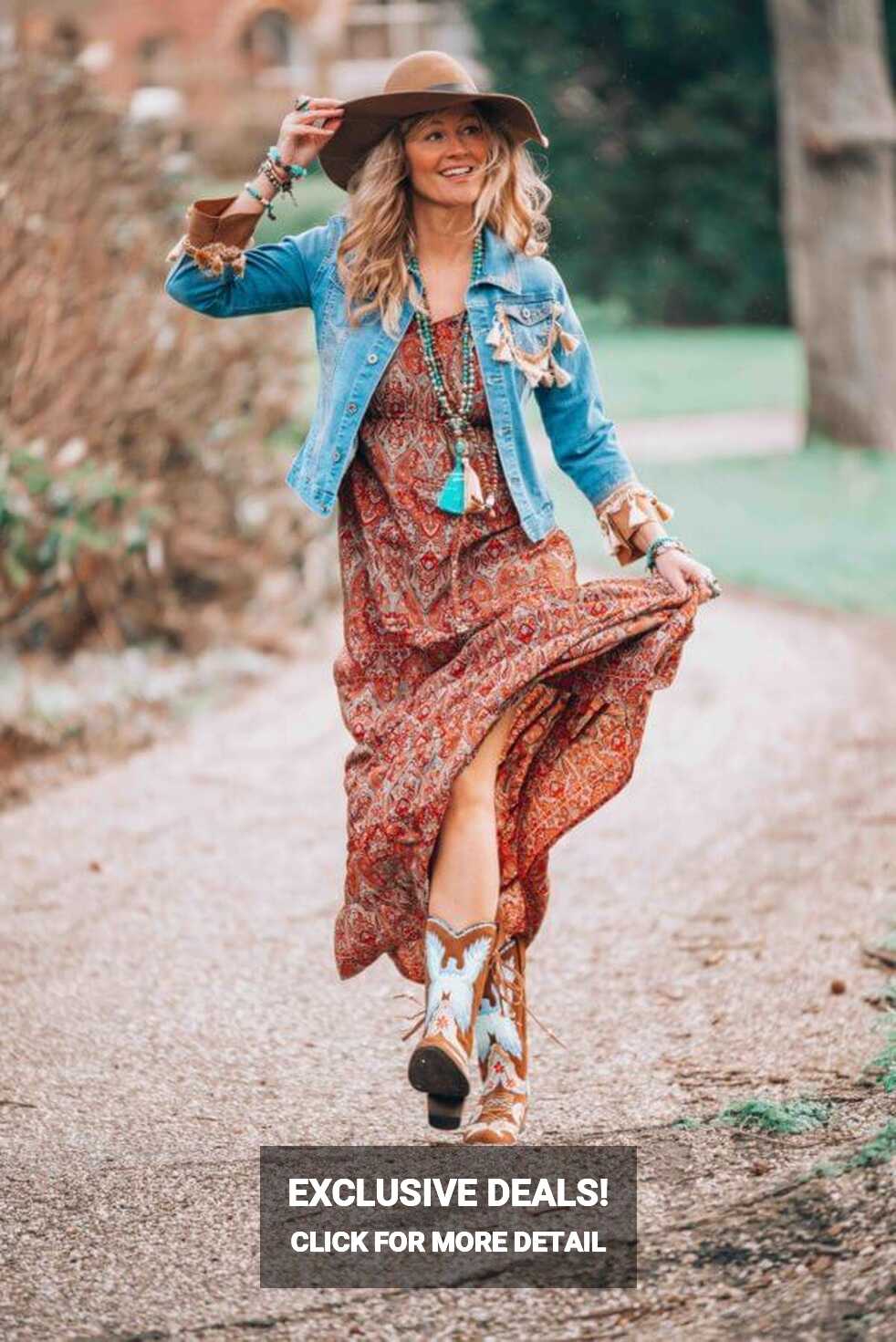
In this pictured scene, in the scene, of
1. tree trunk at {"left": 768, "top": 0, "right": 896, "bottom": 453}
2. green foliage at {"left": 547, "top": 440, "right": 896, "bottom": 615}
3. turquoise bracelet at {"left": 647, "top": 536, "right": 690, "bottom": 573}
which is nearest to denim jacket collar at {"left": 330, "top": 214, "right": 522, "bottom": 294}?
turquoise bracelet at {"left": 647, "top": 536, "right": 690, "bottom": 573}

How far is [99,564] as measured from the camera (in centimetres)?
827

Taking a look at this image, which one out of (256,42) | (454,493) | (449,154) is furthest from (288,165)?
(256,42)

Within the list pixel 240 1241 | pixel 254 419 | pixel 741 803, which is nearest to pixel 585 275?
pixel 254 419

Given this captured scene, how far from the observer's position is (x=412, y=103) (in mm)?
3861

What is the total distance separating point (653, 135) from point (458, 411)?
19.3 meters

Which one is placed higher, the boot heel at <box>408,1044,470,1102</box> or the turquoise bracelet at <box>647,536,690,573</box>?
the turquoise bracelet at <box>647,536,690,573</box>

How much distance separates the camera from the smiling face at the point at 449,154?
3.91 m

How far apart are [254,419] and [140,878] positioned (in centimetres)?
345

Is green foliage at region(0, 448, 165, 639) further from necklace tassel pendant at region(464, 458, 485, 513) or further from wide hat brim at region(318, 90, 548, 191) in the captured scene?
necklace tassel pendant at region(464, 458, 485, 513)

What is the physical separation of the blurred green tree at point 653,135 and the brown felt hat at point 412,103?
1853 cm

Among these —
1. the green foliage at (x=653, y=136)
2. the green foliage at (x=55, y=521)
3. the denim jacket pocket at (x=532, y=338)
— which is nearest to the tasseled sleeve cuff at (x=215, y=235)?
the denim jacket pocket at (x=532, y=338)

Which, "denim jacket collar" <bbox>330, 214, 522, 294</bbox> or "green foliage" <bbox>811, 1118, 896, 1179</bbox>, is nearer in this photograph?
"green foliage" <bbox>811, 1118, 896, 1179</bbox>

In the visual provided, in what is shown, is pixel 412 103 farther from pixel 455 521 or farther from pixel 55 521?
pixel 55 521

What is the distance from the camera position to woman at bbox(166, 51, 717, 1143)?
12.6ft
